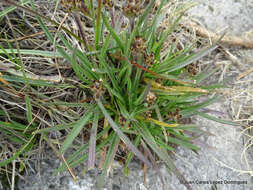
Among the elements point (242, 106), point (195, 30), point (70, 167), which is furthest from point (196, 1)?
point (70, 167)

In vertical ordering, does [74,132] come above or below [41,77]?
below

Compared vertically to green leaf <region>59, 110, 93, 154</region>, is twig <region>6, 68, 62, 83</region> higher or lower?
higher

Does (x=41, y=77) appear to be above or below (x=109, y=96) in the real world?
above

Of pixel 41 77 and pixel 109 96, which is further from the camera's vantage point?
pixel 109 96

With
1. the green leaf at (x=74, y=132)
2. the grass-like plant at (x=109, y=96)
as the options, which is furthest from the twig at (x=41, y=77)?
the green leaf at (x=74, y=132)

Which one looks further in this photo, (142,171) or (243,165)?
(243,165)

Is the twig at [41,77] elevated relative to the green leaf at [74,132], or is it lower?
elevated

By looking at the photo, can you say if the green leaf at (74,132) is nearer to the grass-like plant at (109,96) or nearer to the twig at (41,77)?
the grass-like plant at (109,96)

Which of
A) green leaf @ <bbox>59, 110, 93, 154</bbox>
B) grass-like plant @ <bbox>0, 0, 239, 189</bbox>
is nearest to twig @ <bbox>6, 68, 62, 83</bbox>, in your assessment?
grass-like plant @ <bbox>0, 0, 239, 189</bbox>

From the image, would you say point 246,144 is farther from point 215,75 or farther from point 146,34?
point 146,34

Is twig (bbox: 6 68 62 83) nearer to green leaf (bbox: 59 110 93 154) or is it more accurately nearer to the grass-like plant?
the grass-like plant

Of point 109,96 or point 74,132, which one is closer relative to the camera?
point 74,132
